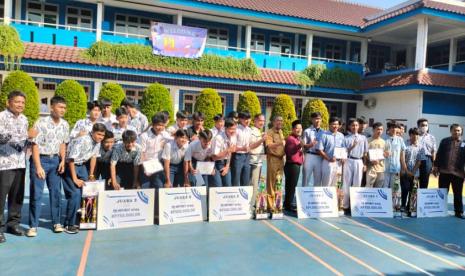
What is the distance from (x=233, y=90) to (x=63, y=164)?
1144 centimetres

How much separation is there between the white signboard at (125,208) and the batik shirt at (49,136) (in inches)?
33.4

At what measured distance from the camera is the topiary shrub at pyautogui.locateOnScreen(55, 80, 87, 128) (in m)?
12.0

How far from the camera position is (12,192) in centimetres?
464

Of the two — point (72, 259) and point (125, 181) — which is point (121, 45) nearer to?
point (125, 181)

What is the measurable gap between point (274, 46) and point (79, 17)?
28.6ft

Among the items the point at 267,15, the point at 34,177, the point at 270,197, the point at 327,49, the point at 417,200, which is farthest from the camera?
the point at 327,49

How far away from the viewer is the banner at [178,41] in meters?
13.8

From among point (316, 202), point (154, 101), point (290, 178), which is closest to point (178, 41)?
point (154, 101)

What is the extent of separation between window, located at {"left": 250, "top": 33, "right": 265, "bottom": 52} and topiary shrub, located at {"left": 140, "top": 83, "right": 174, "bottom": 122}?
20.3 ft

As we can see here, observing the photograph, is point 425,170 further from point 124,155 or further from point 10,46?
point 10,46

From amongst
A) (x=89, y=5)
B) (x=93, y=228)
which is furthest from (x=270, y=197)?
(x=89, y=5)

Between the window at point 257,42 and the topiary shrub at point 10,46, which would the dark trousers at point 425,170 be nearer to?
the window at point 257,42

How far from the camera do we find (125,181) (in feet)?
18.0

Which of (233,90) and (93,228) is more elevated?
(233,90)
